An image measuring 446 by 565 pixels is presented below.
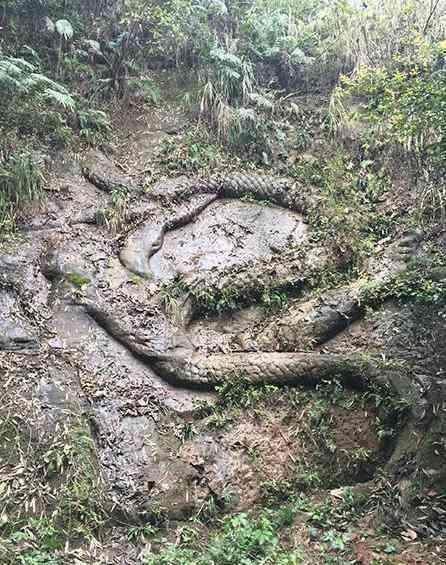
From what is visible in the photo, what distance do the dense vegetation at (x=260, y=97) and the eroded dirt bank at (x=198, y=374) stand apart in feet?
0.81

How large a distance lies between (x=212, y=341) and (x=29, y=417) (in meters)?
2.35

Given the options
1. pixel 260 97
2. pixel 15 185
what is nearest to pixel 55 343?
pixel 15 185

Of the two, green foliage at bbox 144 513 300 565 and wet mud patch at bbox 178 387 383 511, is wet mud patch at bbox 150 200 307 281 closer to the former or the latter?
wet mud patch at bbox 178 387 383 511

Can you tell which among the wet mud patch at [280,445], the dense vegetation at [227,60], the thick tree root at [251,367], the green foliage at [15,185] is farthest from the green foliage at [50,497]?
the dense vegetation at [227,60]

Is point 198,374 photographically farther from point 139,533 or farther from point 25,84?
→ point 25,84

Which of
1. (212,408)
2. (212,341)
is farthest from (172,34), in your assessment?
(212,408)

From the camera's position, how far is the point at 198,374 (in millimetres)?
5734

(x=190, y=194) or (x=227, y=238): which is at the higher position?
(x=190, y=194)

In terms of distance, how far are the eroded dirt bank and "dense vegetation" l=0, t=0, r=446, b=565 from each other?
25 cm

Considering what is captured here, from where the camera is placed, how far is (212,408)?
5539 millimetres

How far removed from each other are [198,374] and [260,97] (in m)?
5.37

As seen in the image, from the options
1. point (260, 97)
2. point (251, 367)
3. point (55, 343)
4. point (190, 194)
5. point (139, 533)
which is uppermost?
point (260, 97)

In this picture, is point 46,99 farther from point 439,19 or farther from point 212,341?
point 439,19

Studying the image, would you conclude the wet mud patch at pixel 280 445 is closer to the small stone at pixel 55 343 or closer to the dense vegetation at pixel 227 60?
the small stone at pixel 55 343
